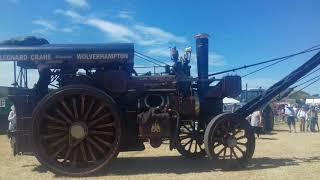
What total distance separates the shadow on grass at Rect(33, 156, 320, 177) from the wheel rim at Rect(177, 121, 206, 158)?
0.67ft

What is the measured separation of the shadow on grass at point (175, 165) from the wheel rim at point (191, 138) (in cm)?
21

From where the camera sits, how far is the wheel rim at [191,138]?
42.9 ft

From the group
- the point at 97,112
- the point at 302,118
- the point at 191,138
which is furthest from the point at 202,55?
the point at 302,118

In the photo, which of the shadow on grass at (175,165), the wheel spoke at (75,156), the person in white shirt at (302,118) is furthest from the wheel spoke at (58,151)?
the person in white shirt at (302,118)

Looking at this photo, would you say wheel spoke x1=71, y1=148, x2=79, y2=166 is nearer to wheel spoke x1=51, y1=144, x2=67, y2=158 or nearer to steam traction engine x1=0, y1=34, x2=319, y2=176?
steam traction engine x1=0, y1=34, x2=319, y2=176

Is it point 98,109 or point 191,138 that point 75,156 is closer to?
point 98,109

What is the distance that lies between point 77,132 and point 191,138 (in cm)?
336

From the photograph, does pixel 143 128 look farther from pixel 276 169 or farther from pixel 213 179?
pixel 276 169

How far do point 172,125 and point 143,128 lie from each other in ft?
2.47

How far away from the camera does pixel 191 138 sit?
528 inches

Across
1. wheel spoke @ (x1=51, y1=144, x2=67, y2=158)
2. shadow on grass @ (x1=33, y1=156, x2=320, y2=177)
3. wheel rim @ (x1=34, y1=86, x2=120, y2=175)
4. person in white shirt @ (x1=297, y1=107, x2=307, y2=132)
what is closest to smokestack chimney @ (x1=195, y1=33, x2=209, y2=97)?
shadow on grass @ (x1=33, y1=156, x2=320, y2=177)

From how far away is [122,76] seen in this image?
11859 millimetres

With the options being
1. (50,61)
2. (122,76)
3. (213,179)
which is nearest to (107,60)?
(122,76)

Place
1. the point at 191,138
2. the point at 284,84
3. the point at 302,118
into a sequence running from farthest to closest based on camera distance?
1. the point at 302,118
2. the point at 191,138
3. the point at 284,84
